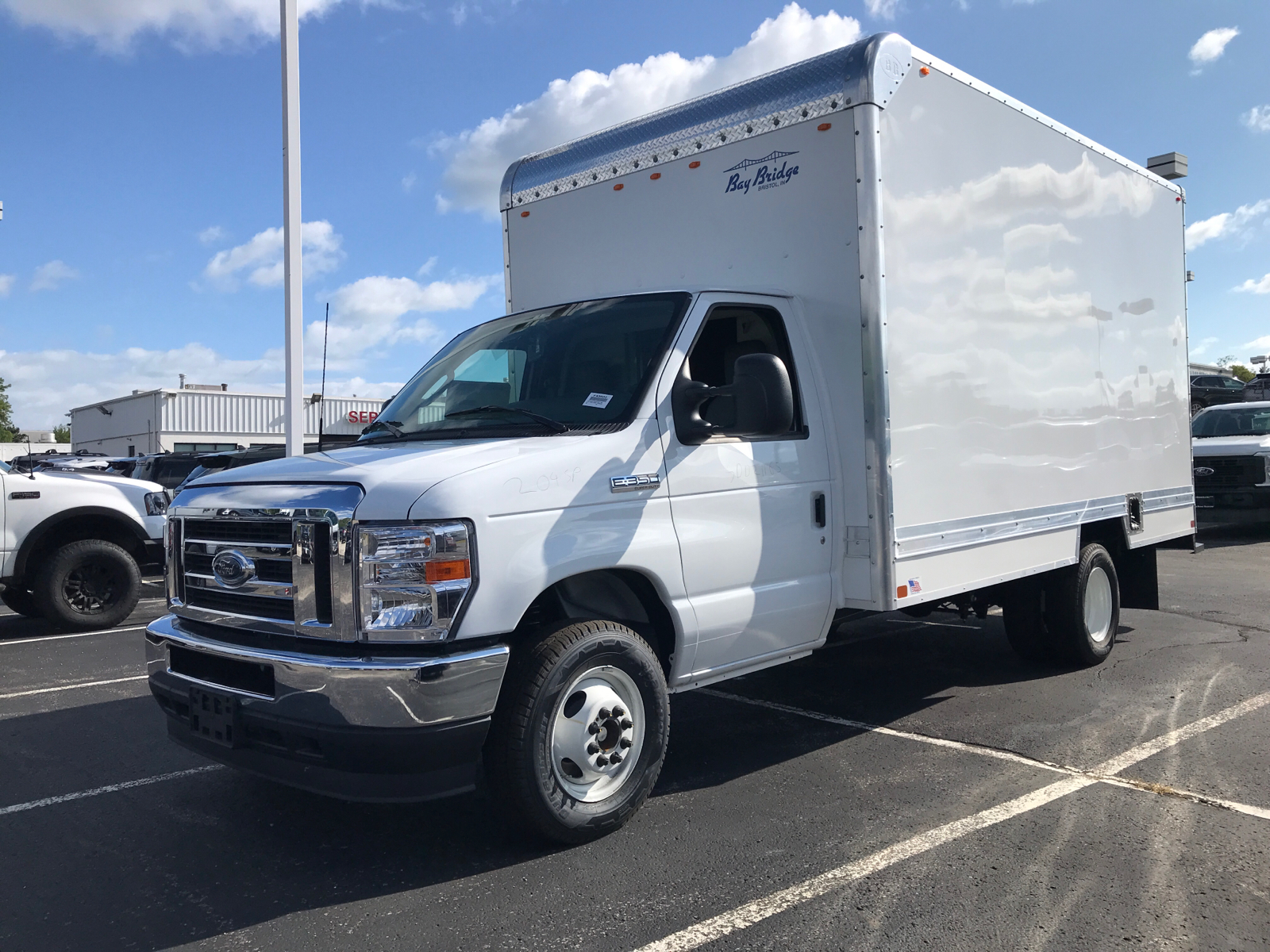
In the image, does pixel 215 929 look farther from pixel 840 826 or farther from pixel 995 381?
pixel 995 381

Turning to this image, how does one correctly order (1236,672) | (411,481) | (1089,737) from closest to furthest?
(411,481)
(1089,737)
(1236,672)

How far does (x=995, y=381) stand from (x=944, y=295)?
684 millimetres

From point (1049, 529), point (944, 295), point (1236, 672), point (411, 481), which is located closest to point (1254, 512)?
point (1236, 672)

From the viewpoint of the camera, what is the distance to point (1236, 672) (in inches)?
257

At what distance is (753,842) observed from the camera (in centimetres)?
389

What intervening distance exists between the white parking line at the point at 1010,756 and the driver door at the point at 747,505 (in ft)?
3.25

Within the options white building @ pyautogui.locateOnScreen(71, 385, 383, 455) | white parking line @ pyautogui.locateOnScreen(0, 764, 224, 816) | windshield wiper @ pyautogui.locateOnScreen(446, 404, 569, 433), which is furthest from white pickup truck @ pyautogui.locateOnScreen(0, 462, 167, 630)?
white building @ pyautogui.locateOnScreen(71, 385, 383, 455)

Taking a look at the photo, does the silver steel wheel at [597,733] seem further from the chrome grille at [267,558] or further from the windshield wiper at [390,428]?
the windshield wiper at [390,428]

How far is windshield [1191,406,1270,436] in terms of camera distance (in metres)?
15.7

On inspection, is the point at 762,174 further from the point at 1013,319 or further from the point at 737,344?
the point at 1013,319

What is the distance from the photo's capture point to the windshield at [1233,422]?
15734 millimetres

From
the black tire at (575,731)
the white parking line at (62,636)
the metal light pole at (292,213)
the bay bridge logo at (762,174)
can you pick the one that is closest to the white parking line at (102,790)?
the black tire at (575,731)

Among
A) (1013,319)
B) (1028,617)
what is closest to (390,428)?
(1013,319)

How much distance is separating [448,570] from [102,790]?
248cm
